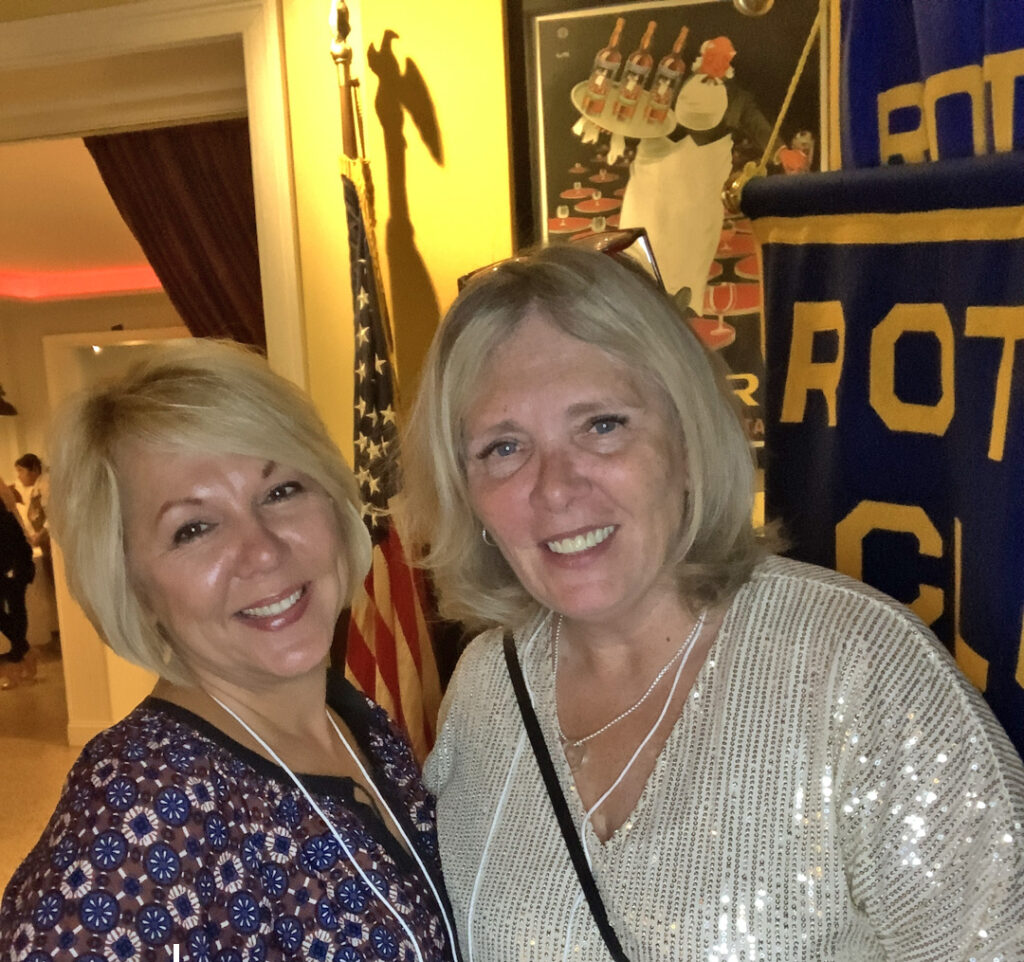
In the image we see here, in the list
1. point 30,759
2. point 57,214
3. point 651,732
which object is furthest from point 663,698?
point 57,214

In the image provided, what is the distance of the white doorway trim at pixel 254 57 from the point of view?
233 cm

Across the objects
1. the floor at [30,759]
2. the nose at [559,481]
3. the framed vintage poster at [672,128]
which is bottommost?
the floor at [30,759]

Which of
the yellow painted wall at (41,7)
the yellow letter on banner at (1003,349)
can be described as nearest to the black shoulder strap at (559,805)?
the yellow letter on banner at (1003,349)

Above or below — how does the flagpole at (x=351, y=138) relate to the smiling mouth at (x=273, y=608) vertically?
above

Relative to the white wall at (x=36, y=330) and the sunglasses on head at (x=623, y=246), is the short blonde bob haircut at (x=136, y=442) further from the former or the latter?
the white wall at (x=36, y=330)

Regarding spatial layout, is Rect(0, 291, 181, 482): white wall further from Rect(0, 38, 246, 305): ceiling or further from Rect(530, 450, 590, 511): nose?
Rect(530, 450, 590, 511): nose

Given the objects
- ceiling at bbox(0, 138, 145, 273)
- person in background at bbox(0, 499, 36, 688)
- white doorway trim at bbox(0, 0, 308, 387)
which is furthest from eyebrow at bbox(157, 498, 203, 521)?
person in background at bbox(0, 499, 36, 688)

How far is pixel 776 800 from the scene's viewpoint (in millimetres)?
972

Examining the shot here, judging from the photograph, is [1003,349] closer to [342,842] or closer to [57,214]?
[342,842]

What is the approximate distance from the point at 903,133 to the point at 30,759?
530cm

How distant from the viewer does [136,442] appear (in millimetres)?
1176

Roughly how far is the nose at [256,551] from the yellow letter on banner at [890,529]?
0.75 metres

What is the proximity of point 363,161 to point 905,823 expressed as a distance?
187cm

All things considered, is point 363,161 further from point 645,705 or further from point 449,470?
point 645,705
